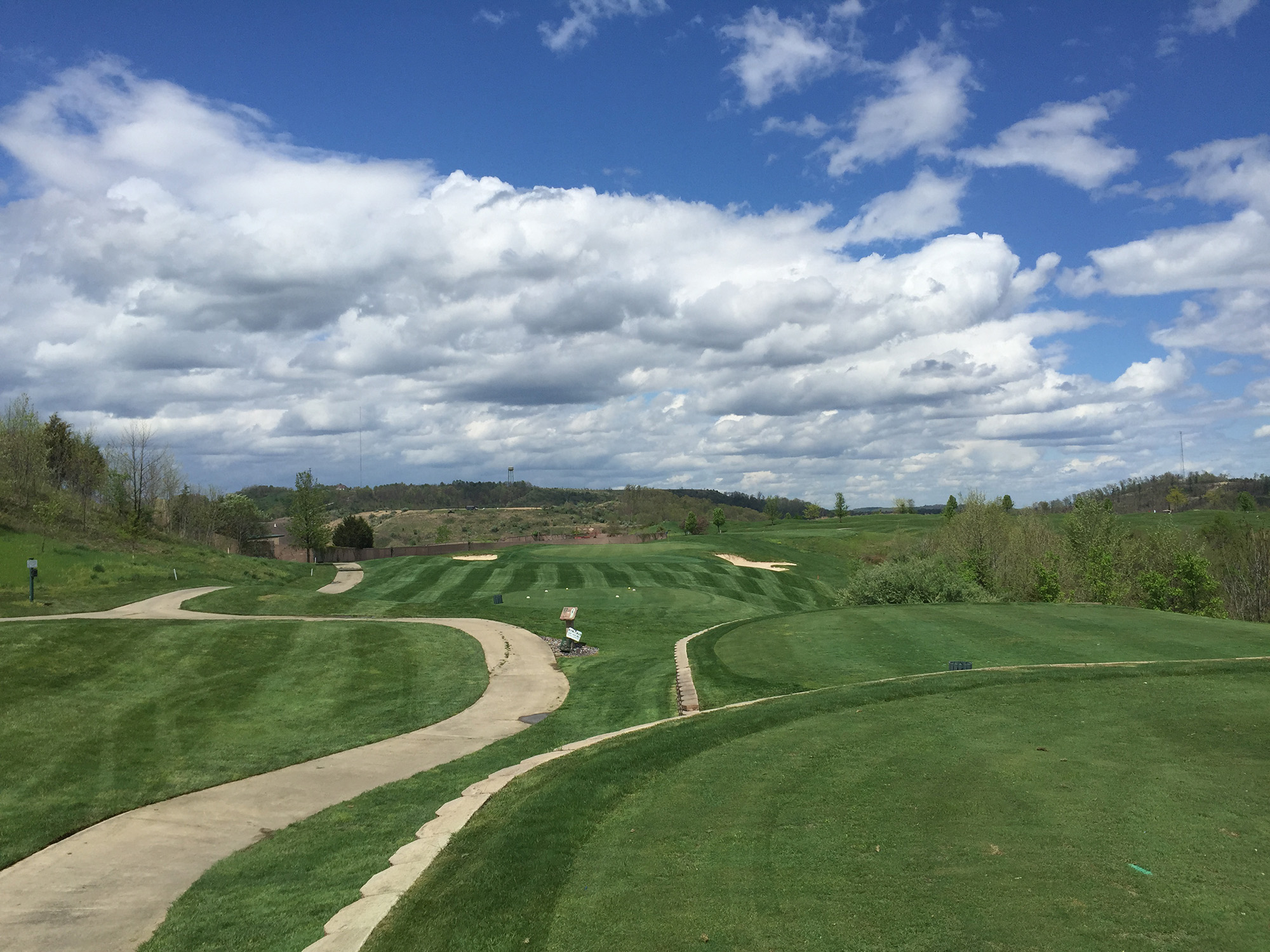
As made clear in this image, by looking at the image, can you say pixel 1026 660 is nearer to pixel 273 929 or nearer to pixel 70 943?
pixel 273 929

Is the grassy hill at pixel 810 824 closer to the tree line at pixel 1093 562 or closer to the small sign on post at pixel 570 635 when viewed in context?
the small sign on post at pixel 570 635

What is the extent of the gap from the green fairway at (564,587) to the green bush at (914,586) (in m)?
6.11

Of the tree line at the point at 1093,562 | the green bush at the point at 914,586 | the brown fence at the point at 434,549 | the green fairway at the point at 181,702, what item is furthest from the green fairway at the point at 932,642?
the brown fence at the point at 434,549

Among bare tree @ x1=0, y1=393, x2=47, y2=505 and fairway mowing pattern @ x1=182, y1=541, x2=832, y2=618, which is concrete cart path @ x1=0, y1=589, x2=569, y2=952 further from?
bare tree @ x1=0, y1=393, x2=47, y2=505

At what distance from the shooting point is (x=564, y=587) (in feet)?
147

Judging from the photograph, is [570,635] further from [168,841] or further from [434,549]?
[434,549]

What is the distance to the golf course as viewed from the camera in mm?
6227

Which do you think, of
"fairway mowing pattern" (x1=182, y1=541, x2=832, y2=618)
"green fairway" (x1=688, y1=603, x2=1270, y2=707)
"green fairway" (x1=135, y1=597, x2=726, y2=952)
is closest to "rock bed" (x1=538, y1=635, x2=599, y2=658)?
"green fairway" (x1=688, y1=603, x2=1270, y2=707)

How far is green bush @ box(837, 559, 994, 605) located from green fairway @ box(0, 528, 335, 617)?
28570mm

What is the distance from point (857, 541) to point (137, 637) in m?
81.7

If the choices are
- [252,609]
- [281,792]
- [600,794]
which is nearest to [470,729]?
[281,792]

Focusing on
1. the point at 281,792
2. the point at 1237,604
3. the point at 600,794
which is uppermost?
the point at 600,794

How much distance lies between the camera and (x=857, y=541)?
93438 mm

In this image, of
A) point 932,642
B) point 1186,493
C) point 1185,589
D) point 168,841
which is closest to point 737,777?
point 168,841
